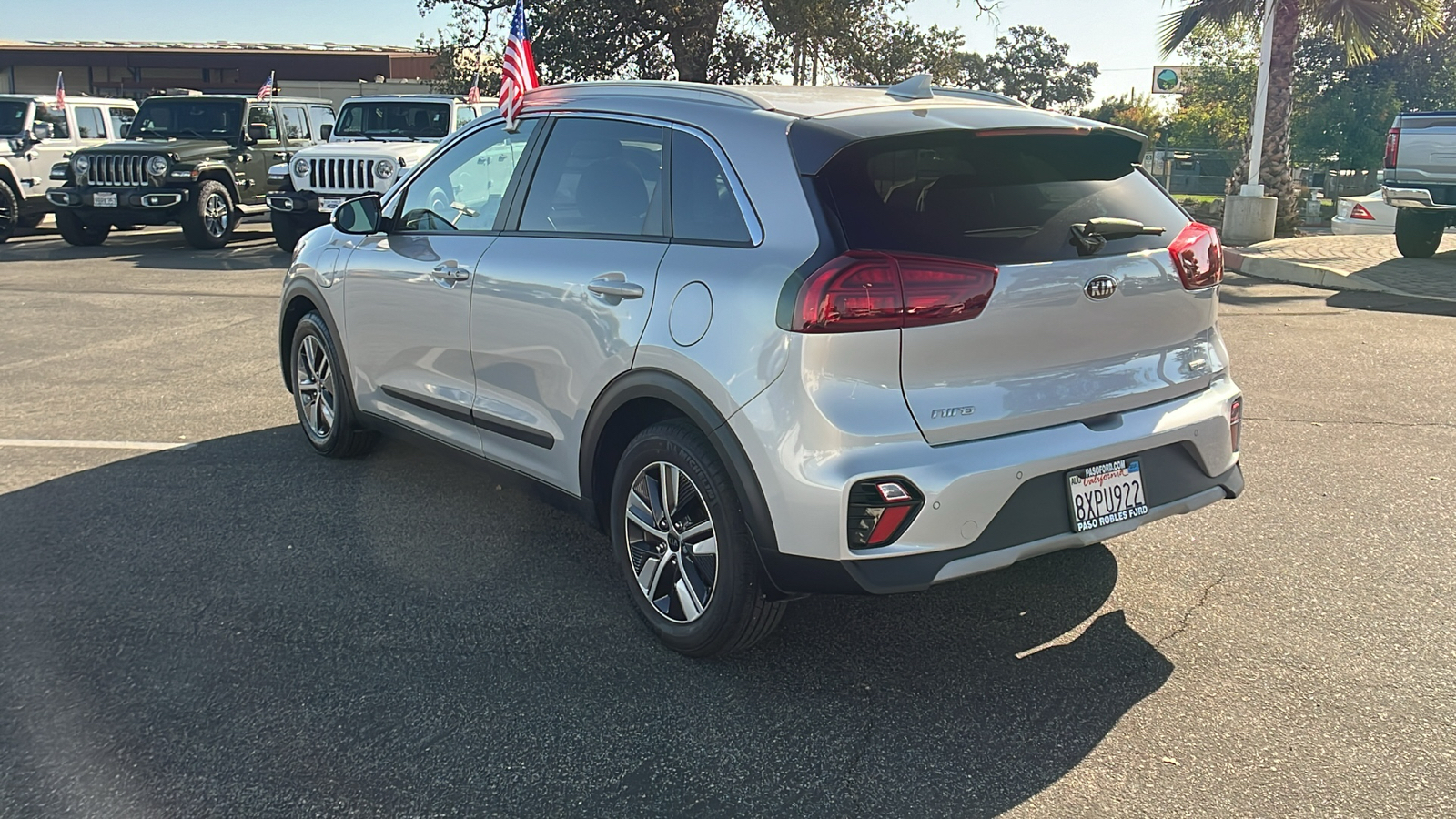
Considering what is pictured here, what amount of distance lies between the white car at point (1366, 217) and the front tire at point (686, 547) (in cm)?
1262

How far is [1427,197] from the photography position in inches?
516

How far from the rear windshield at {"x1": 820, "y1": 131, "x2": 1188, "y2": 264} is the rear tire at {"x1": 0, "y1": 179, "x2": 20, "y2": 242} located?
56.0 ft

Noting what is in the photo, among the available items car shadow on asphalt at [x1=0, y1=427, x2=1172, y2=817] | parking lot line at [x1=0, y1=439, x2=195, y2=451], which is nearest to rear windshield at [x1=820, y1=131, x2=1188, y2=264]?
car shadow on asphalt at [x1=0, y1=427, x2=1172, y2=817]

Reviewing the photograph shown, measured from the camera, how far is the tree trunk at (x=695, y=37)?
24812 mm

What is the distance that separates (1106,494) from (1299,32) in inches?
714

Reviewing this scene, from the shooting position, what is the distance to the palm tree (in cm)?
1858

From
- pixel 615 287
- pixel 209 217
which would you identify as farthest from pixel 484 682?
pixel 209 217

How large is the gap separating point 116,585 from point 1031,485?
127 inches

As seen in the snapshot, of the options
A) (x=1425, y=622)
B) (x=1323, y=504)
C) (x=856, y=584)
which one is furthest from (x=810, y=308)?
(x=1323, y=504)

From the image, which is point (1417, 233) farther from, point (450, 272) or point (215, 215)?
point (215, 215)

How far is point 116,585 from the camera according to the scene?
4375 mm

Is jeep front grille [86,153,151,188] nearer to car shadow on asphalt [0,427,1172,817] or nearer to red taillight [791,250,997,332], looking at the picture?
car shadow on asphalt [0,427,1172,817]

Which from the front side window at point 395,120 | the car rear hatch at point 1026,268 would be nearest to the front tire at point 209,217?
the front side window at point 395,120

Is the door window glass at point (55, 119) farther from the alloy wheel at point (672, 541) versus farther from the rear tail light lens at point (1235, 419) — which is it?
the rear tail light lens at point (1235, 419)
